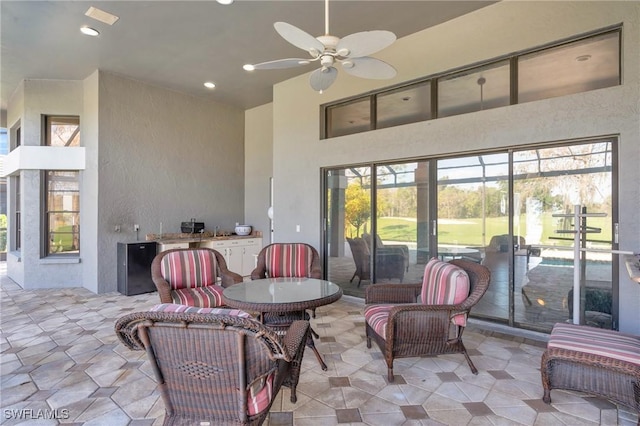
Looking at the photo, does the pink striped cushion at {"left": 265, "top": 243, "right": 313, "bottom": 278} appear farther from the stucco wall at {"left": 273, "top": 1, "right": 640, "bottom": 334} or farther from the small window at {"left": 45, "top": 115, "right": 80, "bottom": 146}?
the small window at {"left": 45, "top": 115, "right": 80, "bottom": 146}

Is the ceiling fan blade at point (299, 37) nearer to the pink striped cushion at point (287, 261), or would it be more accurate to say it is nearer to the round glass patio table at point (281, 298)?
the round glass patio table at point (281, 298)

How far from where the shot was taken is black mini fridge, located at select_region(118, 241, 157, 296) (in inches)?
213

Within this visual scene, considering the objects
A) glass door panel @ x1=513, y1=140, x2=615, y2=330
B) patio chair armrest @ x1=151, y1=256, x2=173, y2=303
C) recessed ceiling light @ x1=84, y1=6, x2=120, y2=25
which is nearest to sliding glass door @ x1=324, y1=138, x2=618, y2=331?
glass door panel @ x1=513, y1=140, x2=615, y2=330

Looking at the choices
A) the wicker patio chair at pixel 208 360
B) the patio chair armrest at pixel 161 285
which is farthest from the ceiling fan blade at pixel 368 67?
the patio chair armrest at pixel 161 285

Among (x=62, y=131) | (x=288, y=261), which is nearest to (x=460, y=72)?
(x=288, y=261)

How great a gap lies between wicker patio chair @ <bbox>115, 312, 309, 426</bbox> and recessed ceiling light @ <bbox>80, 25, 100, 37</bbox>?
446 centimetres

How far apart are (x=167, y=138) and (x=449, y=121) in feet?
16.8

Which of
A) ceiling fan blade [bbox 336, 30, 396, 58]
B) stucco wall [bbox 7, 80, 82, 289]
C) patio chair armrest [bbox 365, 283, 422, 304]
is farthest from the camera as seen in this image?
stucco wall [bbox 7, 80, 82, 289]

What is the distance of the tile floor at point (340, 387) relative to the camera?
2.17 metres

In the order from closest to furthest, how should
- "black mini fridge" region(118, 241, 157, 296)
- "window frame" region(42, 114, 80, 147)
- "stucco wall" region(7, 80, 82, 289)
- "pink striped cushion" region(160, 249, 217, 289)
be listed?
"pink striped cushion" region(160, 249, 217, 289), "black mini fridge" region(118, 241, 157, 296), "stucco wall" region(7, 80, 82, 289), "window frame" region(42, 114, 80, 147)

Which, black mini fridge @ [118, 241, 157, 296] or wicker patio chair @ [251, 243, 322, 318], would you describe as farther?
black mini fridge @ [118, 241, 157, 296]

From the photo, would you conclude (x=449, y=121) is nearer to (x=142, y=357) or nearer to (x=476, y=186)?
(x=476, y=186)

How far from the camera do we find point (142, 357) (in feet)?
10.1

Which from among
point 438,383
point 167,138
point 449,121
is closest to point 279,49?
point 449,121
